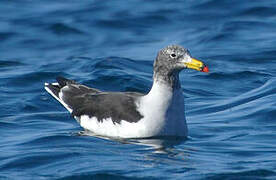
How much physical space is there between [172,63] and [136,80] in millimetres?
5026

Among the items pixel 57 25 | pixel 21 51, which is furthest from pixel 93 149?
pixel 57 25

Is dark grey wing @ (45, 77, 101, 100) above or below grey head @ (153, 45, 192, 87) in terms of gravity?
below

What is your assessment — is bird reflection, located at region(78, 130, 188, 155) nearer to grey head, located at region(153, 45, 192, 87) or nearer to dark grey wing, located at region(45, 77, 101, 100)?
grey head, located at region(153, 45, 192, 87)

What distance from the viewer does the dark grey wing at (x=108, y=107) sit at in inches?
503

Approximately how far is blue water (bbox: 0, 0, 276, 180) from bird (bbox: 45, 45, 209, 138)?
24cm

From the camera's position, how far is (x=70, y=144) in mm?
12547

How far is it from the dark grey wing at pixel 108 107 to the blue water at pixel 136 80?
0.39 m

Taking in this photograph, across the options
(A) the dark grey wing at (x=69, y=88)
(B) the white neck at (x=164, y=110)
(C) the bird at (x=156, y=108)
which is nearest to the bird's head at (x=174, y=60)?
(C) the bird at (x=156, y=108)

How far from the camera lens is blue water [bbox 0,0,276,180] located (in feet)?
37.1

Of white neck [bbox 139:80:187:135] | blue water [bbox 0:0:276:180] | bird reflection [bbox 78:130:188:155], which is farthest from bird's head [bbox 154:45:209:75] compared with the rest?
blue water [bbox 0:0:276:180]

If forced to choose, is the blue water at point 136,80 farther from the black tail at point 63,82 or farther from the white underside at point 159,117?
the black tail at point 63,82

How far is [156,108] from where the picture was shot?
1252 cm

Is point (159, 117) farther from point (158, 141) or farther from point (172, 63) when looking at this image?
point (172, 63)

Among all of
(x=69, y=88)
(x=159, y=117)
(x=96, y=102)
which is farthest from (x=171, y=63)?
(x=69, y=88)
